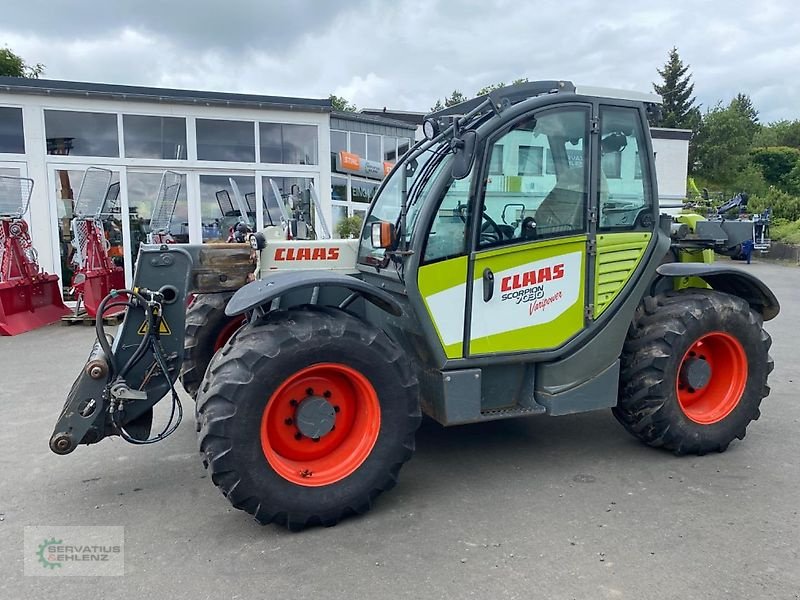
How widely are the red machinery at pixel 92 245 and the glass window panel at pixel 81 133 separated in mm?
1768

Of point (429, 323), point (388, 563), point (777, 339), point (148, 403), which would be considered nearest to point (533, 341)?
point (429, 323)

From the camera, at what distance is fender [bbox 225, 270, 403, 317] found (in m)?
3.33

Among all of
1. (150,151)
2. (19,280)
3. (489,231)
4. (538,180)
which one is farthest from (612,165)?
(150,151)

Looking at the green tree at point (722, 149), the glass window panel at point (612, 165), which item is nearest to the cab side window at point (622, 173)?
the glass window panel at point (612, 165)

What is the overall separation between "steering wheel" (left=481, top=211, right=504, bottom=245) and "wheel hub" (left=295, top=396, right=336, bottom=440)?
1.35 metres

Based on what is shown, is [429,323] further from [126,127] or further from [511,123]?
[126,127]

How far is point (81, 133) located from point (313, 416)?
10979 millimetres

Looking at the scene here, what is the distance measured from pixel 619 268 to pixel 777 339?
5883mm

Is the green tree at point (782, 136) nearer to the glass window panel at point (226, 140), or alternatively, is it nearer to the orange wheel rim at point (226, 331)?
the glass window panel at point (226, 140)

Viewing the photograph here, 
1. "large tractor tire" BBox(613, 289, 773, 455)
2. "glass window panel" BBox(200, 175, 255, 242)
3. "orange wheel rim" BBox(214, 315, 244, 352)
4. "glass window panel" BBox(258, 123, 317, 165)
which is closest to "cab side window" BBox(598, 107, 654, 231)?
"large tractor tire" BBox(613, 289, 773, 455)

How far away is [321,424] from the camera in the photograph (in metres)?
3.49

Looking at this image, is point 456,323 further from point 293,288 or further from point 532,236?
point 293,288

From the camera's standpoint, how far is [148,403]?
12.2ft

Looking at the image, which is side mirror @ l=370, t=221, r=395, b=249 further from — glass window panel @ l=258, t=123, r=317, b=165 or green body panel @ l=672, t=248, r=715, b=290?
glass window panel @ l=258, t=123, r=317, b=165
